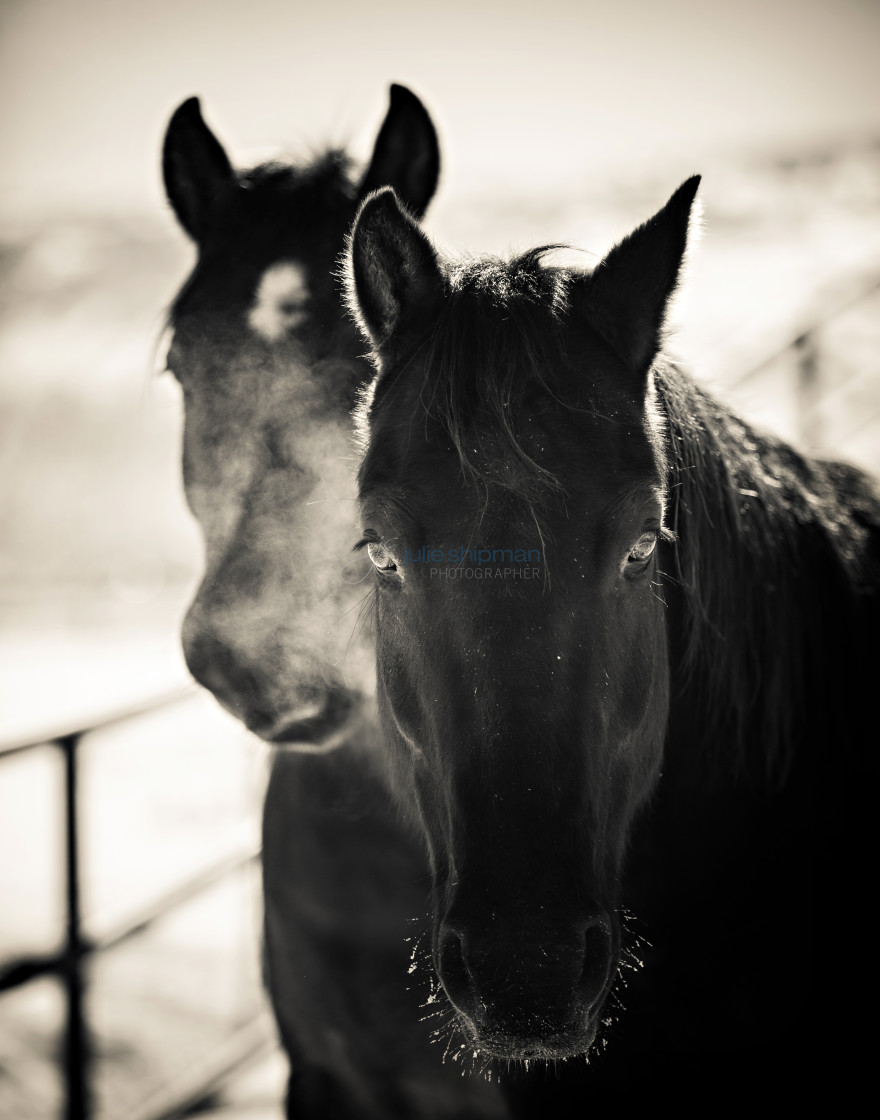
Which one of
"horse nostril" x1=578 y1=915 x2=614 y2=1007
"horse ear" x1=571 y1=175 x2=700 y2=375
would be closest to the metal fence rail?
"horse nostril" x1=578 y1=915 x2=614 y2=1007

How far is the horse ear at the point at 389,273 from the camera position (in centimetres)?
162

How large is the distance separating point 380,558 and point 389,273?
0.61 metres

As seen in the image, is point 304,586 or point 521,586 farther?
point 304,586

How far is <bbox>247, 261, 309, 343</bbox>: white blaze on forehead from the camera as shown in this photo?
223 centimetres

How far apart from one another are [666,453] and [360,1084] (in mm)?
2160

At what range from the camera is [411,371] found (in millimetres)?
1633

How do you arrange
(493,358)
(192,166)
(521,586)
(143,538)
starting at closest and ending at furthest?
(521,586) → (493,358) → (192,166) → (143,538)

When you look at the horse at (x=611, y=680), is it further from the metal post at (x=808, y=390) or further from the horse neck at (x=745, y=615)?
the metal post at (x=808, y=390)

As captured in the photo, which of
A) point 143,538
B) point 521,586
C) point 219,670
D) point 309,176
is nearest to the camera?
point 521,586

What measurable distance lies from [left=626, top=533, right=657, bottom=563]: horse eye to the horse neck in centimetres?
28

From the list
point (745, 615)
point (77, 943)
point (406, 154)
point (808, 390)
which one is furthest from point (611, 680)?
point (808, 390)

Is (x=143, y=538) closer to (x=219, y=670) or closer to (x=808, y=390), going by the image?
(x=808, y=390)

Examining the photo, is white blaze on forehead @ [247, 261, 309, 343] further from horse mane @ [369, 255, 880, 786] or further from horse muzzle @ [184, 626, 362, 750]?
horse muzzle @ [184, 626, 362, 750]

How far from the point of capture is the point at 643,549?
4.94 ft
